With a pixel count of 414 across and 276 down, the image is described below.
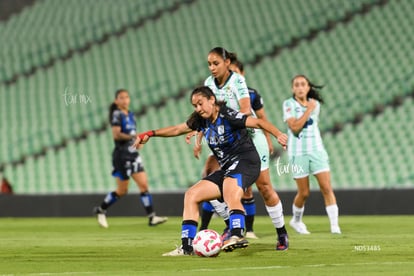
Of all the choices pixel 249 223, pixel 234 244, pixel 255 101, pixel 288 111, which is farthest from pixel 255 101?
pixel 234 244

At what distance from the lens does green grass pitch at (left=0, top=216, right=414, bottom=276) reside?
8.09 metres

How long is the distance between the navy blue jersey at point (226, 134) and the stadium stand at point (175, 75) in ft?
32.5

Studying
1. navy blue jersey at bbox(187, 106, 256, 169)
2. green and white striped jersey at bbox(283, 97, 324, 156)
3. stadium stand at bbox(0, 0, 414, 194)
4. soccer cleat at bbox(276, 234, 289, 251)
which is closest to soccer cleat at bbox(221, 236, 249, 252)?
navy blue jersey at bbox(187, 106, 256, 169)

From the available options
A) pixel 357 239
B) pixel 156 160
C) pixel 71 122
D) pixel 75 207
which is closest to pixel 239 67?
pixel 357 239

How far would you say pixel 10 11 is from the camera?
3128 centimetres

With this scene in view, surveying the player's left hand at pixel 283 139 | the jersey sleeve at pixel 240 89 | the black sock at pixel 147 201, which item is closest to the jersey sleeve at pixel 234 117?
the player's left hand at pixel 283 139

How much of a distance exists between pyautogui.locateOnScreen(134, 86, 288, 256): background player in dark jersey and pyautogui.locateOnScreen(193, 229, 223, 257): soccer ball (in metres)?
0.19

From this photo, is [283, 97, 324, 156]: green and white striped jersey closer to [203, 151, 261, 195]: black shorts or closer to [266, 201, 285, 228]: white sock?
[266, 201, 285, 228]: white sock

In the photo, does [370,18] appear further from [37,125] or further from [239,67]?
[239,67]

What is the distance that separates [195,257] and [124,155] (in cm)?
660

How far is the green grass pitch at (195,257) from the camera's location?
8086 mm

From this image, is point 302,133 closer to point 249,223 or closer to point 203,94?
point 249,223

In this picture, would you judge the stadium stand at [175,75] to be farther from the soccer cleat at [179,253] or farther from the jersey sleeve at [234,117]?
the soccer cleat at [179,253]

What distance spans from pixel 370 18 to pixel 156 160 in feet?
26.0
